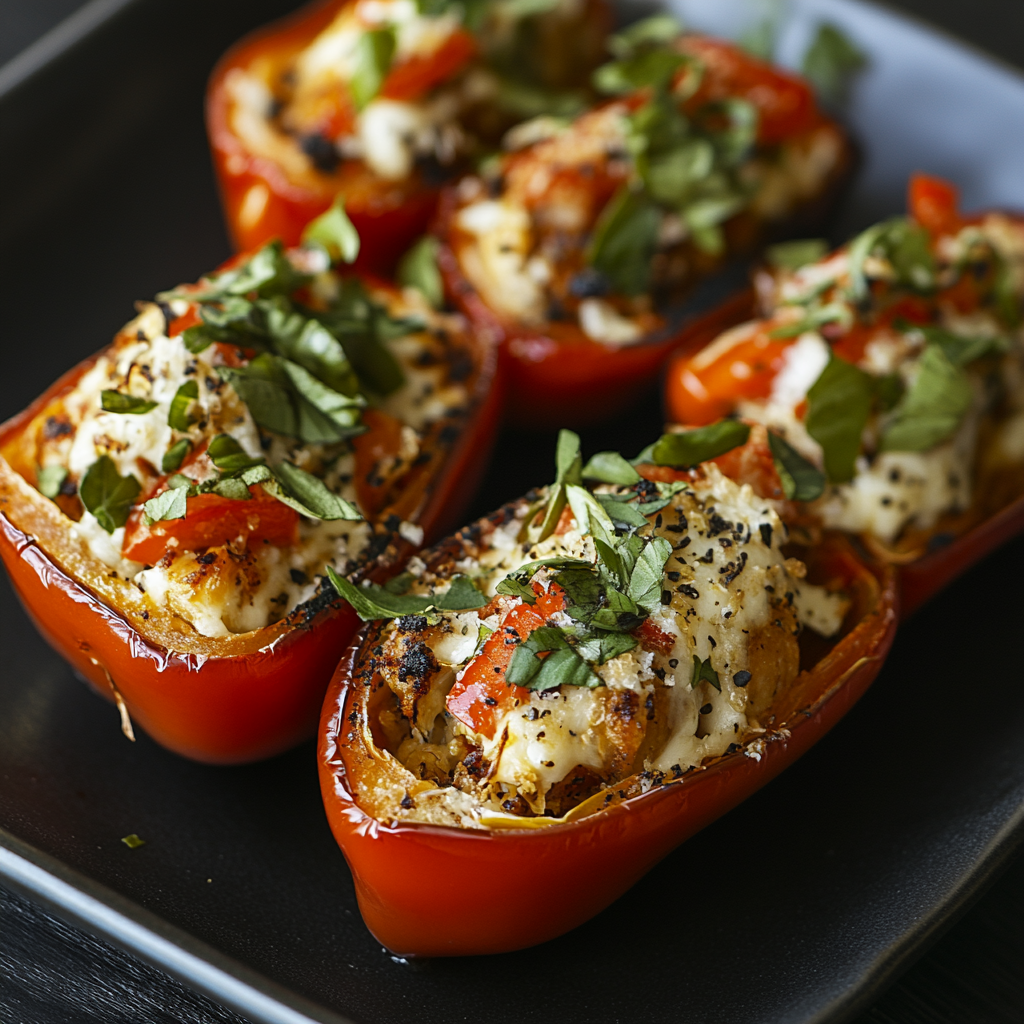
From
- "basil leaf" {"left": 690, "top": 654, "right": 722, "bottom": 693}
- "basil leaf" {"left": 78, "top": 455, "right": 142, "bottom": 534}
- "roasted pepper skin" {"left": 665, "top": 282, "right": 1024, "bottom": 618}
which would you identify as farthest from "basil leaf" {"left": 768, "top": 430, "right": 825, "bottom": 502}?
"basil leaf" {"left": 78, "top": 455, "right": 142, "bottom": 534}

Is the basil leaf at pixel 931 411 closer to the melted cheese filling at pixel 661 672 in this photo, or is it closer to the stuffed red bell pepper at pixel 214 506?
the melted cheese filling at pixel 661 672

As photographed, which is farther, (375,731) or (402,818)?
(375,731)

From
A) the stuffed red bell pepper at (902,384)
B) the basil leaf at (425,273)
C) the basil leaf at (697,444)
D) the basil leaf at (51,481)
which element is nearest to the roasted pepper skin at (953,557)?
the stuffed red bell pepper at (902,384)

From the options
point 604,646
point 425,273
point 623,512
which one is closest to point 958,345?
point 623,512

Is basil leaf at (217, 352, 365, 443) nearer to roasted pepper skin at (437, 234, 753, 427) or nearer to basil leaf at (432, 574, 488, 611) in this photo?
basil leaf at (432, 574, 488, 611)

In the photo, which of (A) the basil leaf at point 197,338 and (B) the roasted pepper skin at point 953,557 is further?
(B) the roasted pepper skin at point 953,557

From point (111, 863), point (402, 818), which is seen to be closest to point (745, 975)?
point (402, 818)

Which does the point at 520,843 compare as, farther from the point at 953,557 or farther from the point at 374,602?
the point at 953,557

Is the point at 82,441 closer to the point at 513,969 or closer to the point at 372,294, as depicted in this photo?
the point at 372,294
